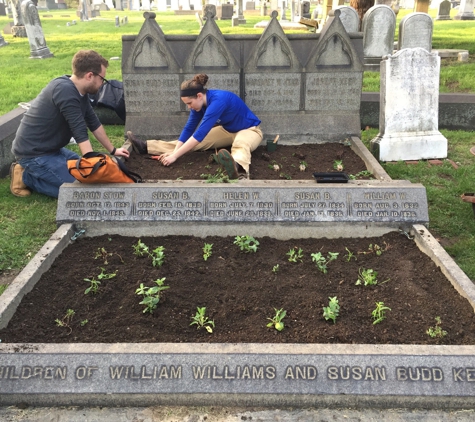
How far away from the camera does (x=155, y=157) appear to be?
20.0ft

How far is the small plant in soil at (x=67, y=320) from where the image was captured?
126 inches

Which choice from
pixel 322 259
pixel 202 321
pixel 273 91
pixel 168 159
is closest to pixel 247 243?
pixel 322 259

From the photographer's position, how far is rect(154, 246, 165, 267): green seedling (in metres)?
3.92

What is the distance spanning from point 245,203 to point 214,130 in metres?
2.01

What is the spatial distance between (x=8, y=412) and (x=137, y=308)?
3.38 ft

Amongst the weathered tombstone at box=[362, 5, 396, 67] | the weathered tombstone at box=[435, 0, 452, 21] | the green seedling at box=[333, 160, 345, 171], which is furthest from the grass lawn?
the weathered tombstone at box=[435, 0, 452, 21]

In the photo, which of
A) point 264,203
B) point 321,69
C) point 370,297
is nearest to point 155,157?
point 264,203

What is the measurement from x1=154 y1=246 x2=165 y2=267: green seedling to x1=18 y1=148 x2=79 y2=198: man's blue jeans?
1.90 m

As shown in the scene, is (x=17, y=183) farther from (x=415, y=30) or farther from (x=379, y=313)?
(x=415, y=30)

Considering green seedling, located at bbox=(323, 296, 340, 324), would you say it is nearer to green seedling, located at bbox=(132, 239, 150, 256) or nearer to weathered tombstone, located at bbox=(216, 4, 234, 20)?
green seedling, located at bbox=(132, 239, 150, 256)

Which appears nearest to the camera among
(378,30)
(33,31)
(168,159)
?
(168,159)

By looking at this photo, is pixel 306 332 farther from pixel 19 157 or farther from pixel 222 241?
pixel 19 157

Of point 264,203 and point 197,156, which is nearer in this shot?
point 264,203

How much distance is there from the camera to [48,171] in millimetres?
5383
